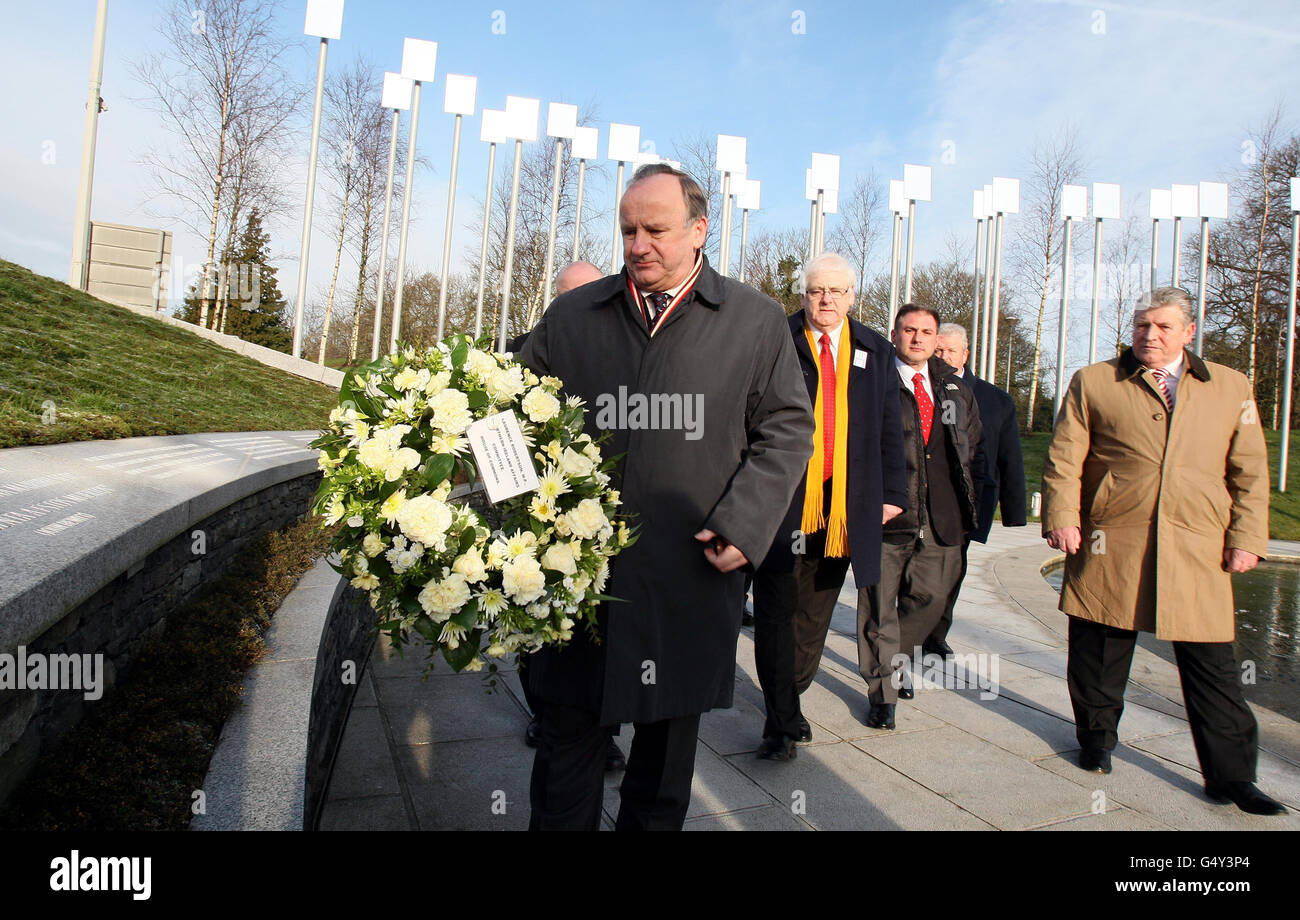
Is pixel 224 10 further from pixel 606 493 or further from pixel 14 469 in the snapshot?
pixel 606 493

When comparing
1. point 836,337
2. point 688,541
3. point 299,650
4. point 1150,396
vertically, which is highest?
point 836,337

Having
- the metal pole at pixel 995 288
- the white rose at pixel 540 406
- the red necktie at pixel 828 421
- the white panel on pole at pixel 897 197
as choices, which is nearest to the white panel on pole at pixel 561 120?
the white panel on pole at pixel 897 197

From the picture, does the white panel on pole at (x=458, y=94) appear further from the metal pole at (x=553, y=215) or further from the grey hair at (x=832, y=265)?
the grey hair at (x=832, y=265)

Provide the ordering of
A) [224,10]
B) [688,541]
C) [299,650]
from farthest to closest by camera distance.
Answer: [224,10], [299,650], [688,541]

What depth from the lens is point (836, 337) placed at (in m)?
4.25

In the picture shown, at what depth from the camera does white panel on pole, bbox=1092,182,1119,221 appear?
25.7m

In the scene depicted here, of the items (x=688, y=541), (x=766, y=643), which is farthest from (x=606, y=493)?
(x=766, y=643)

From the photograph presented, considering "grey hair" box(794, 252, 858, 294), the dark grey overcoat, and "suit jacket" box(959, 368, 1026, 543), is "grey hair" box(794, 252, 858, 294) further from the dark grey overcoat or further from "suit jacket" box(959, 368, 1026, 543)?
"suit jacket" box(959, 368, 1026, 543)

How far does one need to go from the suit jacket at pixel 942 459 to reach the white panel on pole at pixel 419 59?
20.5m

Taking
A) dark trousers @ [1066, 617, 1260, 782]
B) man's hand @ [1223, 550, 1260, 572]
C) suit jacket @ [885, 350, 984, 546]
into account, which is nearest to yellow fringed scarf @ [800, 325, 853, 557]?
suit jacket @ [885, 350, 984, 546]

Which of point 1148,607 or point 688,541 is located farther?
point 1148,607

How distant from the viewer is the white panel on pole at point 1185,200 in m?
24.8

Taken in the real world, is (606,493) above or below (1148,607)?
above

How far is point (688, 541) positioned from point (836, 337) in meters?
2.21
